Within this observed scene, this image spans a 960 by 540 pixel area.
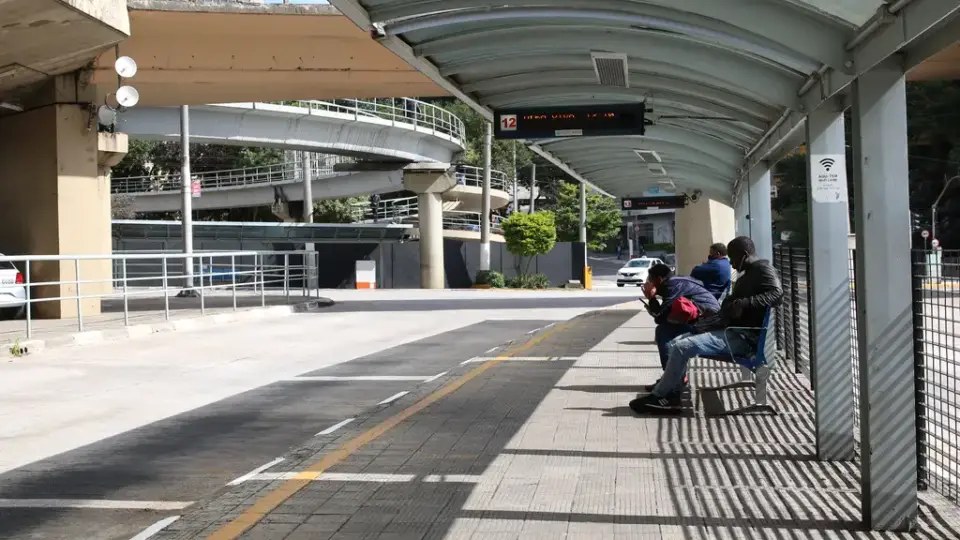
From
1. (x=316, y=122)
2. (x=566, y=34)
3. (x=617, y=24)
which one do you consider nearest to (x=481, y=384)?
(x=566, y=34)

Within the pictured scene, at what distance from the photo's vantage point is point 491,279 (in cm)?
5381

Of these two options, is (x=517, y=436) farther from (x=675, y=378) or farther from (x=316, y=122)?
(x=316, y=122)

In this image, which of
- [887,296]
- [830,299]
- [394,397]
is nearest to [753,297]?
[830,299]

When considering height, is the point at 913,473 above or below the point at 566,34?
below

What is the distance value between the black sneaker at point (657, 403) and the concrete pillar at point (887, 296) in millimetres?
4072

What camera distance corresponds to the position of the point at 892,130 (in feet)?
20.0

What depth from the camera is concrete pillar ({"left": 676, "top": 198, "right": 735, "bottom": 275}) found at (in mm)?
27234

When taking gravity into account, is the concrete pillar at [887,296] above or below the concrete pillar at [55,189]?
below

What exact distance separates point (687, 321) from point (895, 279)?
14.5ft

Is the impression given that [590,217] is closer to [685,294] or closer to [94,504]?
[685,294]

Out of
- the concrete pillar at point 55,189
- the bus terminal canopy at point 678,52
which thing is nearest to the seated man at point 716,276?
the bus terminal canopy at point 678,52

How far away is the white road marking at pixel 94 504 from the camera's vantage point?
7.21 m

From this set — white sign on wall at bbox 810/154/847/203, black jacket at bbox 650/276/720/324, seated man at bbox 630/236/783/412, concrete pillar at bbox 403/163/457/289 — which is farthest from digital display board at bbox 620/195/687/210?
concrete pillar at bbox 403/163/457/289

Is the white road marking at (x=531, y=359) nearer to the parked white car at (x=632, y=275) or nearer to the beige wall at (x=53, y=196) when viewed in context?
the beige wall at (x=53, y=196)
